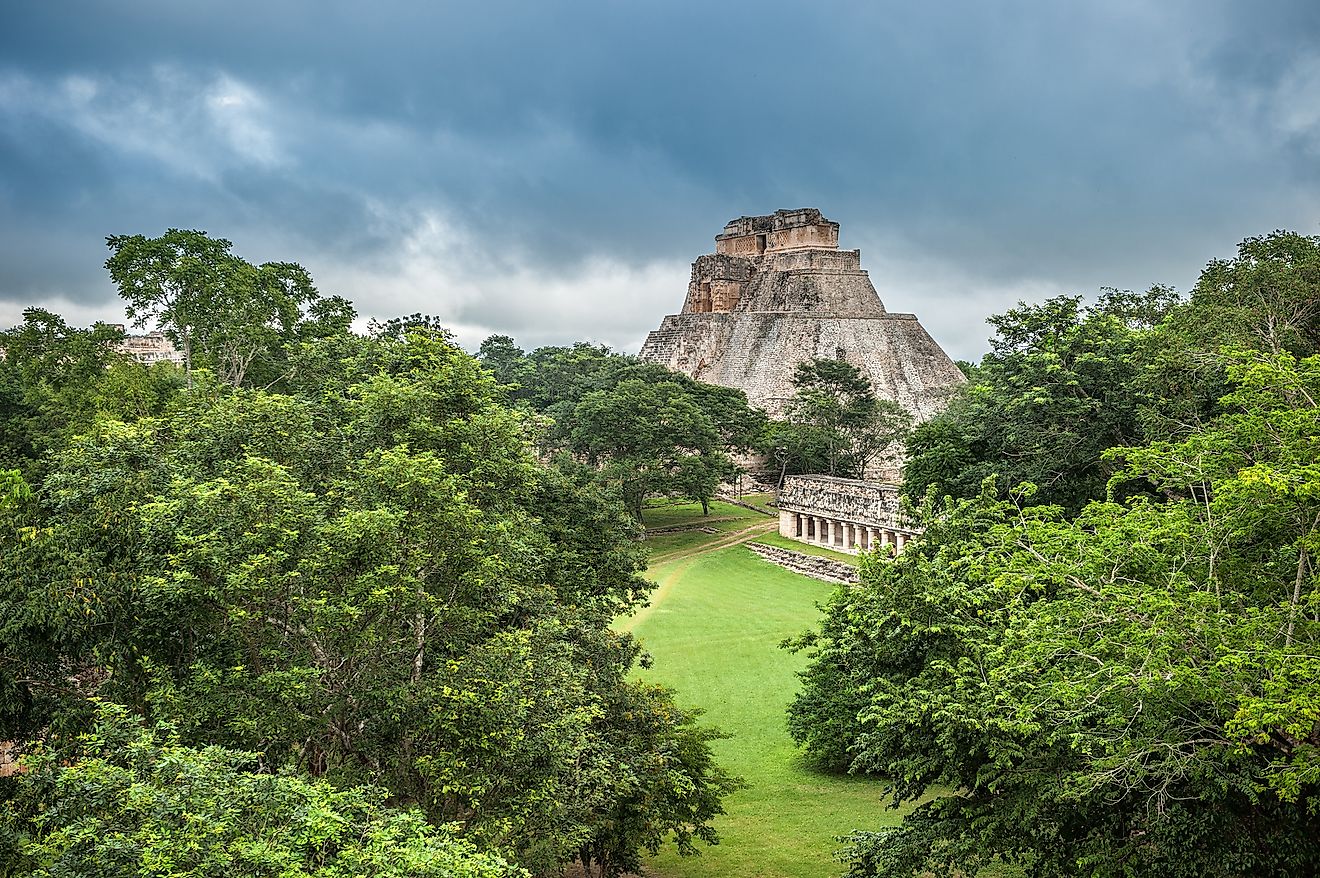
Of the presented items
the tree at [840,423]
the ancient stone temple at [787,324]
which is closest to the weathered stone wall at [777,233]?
the ancient stone temple at [787,324]

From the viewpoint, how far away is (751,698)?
81.4 feet

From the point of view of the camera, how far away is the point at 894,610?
38.8 ft

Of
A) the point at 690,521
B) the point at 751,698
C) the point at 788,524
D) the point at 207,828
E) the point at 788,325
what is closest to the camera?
the point at 207,828

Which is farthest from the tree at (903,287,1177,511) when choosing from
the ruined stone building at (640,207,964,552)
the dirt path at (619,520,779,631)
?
the ruined stone building at (640,207,964,552)

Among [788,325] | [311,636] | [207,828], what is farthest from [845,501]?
[207,828]

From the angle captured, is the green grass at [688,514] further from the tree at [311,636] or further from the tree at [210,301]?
the tree at [311,636]

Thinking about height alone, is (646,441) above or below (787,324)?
below

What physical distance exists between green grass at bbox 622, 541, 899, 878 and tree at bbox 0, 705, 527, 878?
30.5 ft

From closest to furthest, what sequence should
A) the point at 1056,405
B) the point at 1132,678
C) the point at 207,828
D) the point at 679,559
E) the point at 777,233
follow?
the point at 207,828, the point at 1132,678, the point at 1056,405, the point at 679,559, the point at 777,233

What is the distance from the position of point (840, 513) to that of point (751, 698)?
16.3 m

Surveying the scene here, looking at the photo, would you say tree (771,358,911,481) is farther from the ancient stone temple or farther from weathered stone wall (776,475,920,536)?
the ancient stone temple

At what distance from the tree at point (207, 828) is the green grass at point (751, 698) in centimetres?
928

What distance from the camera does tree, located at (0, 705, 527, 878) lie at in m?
7.12

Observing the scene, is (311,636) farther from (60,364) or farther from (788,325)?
(788,325)
